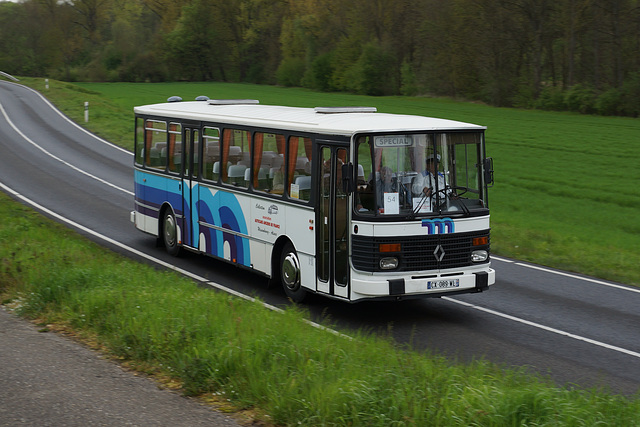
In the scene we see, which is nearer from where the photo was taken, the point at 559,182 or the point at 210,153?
the point at 210,153

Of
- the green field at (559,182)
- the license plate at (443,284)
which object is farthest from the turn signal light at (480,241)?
the green field at (559,182)

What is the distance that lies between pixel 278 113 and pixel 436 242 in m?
3.82

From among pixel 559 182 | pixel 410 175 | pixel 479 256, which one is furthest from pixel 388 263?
pixel 559 182

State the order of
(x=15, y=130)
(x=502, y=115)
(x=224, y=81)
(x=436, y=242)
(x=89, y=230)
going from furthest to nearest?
(x=224, y=81) < (x=502, y=115) < (x=15, y=130) < (x=89, y=230) < (x=436, y=242)

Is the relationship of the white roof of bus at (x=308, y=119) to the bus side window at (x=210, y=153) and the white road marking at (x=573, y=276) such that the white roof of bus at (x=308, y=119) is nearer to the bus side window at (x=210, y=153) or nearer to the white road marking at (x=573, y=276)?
the bus side window at (x=210, y=153)

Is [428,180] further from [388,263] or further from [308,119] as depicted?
[308,119]

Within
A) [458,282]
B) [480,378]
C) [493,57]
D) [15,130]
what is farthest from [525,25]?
[480,378]

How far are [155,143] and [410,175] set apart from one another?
23.5 feet

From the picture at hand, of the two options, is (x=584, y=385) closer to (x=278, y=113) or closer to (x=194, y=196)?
(x=278, y=113)

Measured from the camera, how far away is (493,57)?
66.7 meters

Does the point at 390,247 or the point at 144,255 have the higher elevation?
the point at 390,247

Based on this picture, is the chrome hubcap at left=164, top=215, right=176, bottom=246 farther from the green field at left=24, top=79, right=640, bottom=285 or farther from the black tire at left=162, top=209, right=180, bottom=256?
the green field at left=24, top=79, right=640, bottom=285

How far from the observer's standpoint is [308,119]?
40.6ft

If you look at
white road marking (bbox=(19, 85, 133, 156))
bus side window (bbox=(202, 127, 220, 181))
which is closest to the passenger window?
bus side window (bbox=(202, 127, 220, 181))
